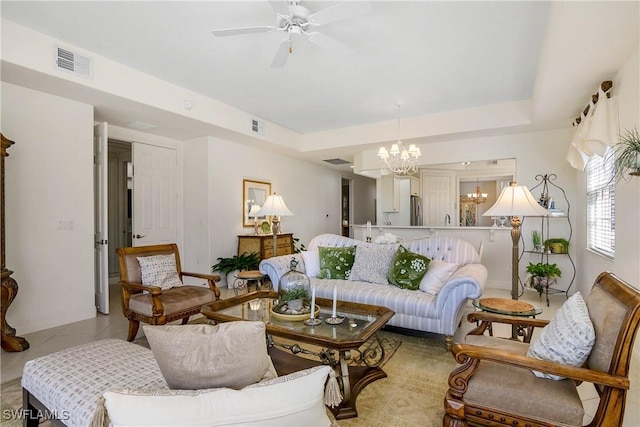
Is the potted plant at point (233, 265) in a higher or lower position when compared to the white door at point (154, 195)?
lower

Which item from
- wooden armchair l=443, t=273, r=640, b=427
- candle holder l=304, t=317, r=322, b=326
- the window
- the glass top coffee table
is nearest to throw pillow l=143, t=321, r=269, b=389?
the glass top coffee table

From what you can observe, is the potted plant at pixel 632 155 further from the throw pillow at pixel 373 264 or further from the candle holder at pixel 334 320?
the candle holder at pixel 334 320

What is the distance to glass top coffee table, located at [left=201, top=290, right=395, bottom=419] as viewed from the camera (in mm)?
1917

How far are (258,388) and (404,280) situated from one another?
2.59 m

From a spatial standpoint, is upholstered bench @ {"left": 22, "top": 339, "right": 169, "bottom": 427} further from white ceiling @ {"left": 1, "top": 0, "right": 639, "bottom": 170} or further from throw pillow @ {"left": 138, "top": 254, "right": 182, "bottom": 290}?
white ceiling @ {"left": 1, "top": 0, "right": 639, "bottom": 170}

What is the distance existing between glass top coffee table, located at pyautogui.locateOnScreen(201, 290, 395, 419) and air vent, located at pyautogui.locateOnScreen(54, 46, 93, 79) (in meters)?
2.62

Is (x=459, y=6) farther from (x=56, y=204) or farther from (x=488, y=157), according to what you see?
(x=56, y=204)

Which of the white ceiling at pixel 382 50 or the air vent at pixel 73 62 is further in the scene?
the air vent at pixel 73 62

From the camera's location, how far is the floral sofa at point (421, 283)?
9.22 feet

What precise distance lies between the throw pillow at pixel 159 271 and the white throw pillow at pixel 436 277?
2.53m

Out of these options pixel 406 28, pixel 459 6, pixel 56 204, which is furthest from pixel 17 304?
pixel 459 6

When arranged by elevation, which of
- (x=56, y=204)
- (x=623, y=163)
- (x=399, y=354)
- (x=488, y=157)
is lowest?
(x=399, y=354)

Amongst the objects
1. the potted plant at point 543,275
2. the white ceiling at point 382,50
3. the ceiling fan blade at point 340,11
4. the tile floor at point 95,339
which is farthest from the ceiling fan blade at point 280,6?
the potted plant at point 543,275

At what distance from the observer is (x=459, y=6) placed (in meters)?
2.50
